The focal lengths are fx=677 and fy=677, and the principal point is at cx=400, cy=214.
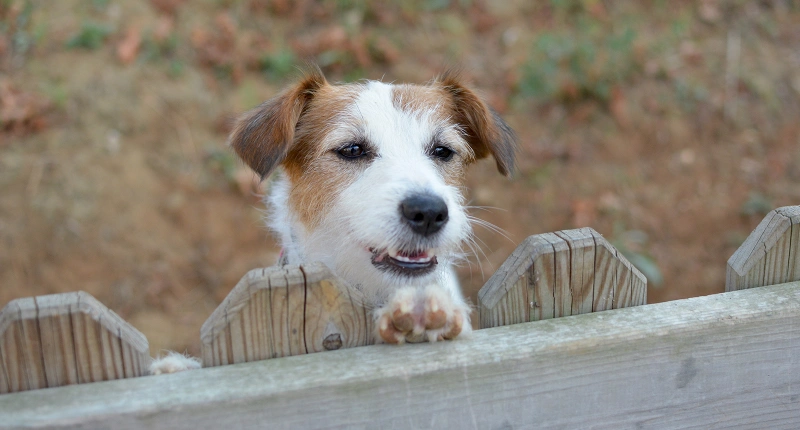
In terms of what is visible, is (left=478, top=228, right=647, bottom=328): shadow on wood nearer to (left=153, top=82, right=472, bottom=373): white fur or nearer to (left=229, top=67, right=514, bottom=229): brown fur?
(left=153, top=82, right=472, bottom=373): white fur

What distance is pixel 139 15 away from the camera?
19.3ft

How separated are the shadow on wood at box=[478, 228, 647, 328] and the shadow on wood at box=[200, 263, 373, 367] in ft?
1.10

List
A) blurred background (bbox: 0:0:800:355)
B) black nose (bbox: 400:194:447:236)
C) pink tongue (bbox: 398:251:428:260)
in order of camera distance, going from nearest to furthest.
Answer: black nose (bbox: 400:194:447:236) → pink tongue (bbox: 398:251:428:260) → blurred background (bbox: 0:0:800:355)

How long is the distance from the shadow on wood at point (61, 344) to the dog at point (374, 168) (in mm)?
957

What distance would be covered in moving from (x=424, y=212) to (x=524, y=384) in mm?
879

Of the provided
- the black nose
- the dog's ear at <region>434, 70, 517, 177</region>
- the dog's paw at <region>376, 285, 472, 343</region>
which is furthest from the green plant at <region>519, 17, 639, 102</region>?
the dog's paw at <region>376, 285, 472, 343</region>

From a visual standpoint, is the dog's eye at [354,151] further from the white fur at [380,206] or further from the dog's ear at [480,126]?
the dog's ear at [480,126]

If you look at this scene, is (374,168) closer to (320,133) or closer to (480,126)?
(320,133)

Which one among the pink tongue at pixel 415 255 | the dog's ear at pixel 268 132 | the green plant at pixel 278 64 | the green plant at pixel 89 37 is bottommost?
the pink tongue at pixel 415 255

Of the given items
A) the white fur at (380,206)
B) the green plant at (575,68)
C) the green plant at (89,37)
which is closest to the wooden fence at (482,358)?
the white fur at (380,206)

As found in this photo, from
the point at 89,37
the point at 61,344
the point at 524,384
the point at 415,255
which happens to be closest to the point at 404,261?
the point at 415,255

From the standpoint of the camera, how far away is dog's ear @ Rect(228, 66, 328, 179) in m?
2.68

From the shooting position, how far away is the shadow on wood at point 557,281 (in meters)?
1.62

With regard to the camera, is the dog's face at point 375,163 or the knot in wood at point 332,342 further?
the dog's face at point 375,163
